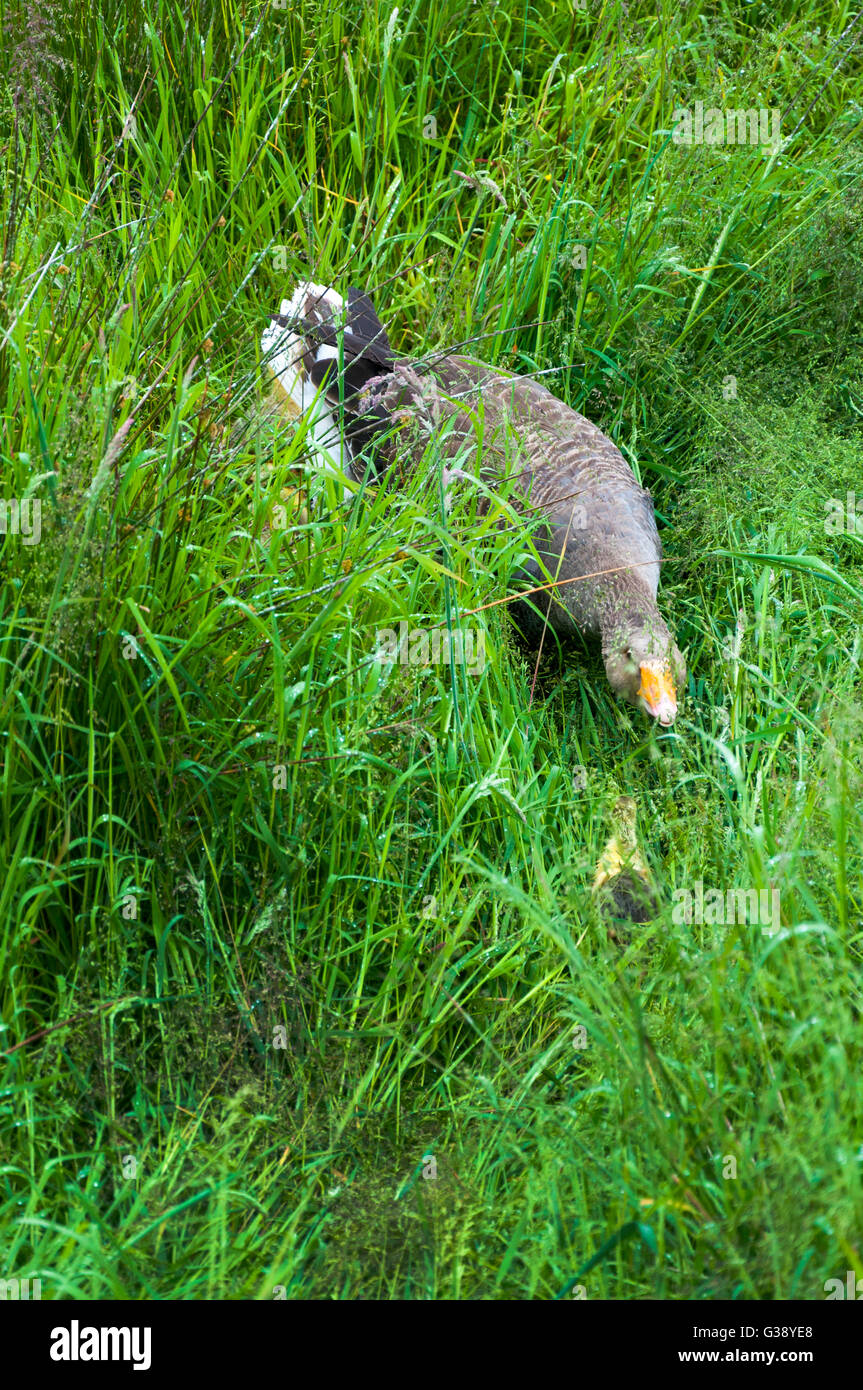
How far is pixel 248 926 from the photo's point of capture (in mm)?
2492

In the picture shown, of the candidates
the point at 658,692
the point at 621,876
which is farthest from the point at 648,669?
the point at 621,876

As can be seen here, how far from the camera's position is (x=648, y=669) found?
10.1ft

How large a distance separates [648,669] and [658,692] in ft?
0.22

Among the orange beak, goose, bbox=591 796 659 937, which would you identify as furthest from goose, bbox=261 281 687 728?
goose, bbox=591 796 659 937

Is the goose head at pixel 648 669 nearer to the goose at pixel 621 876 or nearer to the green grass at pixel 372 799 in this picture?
the green grass at pixel 372 799

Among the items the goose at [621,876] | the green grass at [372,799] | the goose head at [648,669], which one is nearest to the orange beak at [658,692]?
the goose head at [648,669]

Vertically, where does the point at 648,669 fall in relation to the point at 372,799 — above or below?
above

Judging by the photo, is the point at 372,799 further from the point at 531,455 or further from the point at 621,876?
the point at 531,455

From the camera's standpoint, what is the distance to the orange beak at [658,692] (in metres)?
3.05

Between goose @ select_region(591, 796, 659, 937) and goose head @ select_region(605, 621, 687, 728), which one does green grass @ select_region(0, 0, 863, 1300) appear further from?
goose head @ select_region(605, 621, 687, 728)

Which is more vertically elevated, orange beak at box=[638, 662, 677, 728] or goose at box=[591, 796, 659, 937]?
orange beak at box=[638, 662, 677, 728]

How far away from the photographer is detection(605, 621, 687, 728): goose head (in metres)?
3.07
